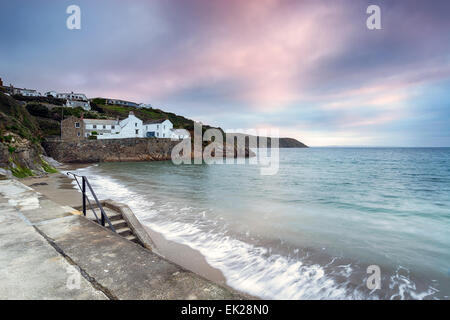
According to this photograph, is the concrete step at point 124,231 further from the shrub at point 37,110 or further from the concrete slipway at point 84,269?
the shrub at point 37,110

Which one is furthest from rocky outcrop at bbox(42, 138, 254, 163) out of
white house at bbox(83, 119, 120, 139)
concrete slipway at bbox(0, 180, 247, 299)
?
concrete slipway at bbox(0, 180, 247, 299)

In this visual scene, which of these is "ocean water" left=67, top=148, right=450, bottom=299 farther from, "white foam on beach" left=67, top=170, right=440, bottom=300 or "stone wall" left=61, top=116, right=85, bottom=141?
"stone wall" left=61, top=116, right=85, bottom=141

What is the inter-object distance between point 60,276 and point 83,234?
1.39 m

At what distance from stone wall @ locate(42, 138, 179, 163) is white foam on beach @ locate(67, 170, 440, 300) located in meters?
42.8

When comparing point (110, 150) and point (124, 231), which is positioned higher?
point (110, 150)

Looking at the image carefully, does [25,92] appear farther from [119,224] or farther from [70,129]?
[119,224]

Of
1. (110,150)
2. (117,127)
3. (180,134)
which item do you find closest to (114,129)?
(117,127)

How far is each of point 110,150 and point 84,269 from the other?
48705mm

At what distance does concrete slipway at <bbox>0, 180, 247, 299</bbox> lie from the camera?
2.22 meters

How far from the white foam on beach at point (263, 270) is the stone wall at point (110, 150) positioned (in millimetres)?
42818

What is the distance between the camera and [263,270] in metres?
5.44


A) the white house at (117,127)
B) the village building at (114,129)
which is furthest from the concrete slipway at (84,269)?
the white house at (117,127)
